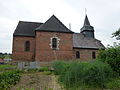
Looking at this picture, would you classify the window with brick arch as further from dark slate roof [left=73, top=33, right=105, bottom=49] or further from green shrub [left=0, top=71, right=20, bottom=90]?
green shrub [left=0, top=71, right=20, bottom=90]

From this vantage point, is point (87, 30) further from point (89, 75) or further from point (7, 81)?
point (89, 75)

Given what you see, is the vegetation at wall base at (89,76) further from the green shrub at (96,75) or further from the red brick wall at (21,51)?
the red brick wall at (21,51)

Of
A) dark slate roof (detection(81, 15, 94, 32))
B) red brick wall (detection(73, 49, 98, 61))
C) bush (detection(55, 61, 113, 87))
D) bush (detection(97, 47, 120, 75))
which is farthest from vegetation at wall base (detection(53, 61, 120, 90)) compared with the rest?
dark slate roof (detection(81, 15, 94, 32))

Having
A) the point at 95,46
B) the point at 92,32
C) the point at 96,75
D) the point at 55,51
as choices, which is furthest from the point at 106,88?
the point at 92,32

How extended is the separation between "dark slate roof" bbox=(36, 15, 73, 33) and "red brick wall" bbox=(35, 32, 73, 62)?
0.62 metres

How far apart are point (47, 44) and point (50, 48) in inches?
29.5

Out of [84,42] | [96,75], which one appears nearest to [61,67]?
[96,75]

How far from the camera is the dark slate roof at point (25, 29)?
25.7 meters

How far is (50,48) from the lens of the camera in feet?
77.5

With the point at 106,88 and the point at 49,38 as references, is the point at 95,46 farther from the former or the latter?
the point at 106,88

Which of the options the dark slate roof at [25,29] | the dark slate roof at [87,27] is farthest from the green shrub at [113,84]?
the dark slate roof at [87,27]

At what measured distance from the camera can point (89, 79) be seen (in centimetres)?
795

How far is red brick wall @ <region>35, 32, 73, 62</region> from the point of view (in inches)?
912

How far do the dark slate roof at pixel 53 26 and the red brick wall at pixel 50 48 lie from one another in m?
0.62
